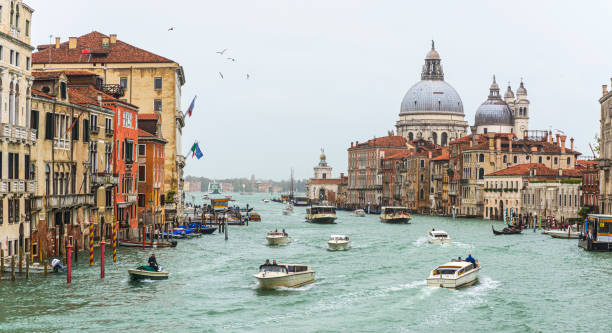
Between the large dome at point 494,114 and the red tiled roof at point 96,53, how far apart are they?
87.1m

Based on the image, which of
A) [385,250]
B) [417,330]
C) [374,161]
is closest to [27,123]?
[417,330]

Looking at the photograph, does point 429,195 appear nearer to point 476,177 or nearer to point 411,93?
point 476,177

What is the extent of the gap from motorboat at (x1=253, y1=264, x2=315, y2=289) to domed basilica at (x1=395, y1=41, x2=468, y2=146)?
13084cm

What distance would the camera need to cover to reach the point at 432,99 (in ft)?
545

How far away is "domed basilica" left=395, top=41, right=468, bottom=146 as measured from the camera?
543 ft

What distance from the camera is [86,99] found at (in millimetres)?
45031

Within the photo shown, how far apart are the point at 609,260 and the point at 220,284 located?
771 inches

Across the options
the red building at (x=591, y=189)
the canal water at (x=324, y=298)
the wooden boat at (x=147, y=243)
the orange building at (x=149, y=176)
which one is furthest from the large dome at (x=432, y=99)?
the canal water at (x=324, y=298)

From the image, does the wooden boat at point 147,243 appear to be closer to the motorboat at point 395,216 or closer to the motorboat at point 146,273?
the motorboat at point 146,273

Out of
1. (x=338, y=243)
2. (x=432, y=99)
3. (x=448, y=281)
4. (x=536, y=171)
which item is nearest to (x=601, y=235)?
(x=338, y=243)

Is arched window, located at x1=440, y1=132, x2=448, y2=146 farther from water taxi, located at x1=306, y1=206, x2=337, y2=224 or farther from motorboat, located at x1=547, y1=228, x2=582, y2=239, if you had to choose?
motorboat, located at x1=547, y1=228, x2=582, y2=239

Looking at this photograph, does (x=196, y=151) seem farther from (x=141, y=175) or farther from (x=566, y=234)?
(x=566, y=234)

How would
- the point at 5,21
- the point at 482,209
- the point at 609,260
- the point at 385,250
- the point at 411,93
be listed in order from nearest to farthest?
the point at 5,21 < the point at 609,260 < the point at 385,250 < the point at 482,209 < the point at 411,93

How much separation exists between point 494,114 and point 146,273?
117m
